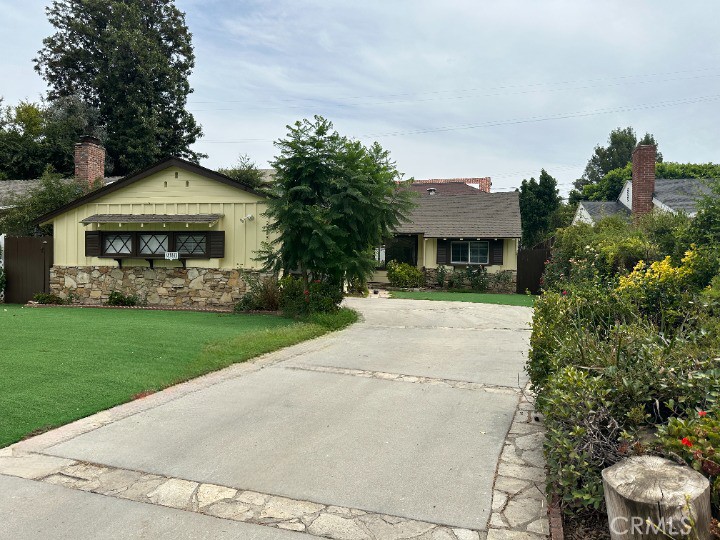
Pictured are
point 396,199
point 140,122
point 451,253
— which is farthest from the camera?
point 140,122

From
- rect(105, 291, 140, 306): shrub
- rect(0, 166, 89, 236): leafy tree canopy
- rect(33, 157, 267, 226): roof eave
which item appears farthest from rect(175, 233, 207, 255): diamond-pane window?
rect(0, 166, 89, 236): leafy tree canopy

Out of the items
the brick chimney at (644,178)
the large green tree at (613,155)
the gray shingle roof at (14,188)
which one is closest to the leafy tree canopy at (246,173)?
the gray shingle roof at (14,188)

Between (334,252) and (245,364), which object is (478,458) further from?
(334,252)

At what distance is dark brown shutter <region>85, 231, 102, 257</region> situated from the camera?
16062 millimetres

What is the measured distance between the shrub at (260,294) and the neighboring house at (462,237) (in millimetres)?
9240

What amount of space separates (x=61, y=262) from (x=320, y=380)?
43.1ft

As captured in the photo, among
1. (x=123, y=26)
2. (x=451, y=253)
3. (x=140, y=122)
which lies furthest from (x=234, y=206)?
(x=123, y=26)

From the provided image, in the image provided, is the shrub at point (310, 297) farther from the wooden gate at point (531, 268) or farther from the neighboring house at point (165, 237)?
the wooden gate at point (531, 268)

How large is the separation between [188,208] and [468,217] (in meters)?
13.9

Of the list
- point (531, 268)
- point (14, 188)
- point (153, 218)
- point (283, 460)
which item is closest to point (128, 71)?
point (14, 188)

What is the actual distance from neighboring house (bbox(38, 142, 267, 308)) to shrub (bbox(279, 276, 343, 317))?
2.15 m

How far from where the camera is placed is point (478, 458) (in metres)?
4.51

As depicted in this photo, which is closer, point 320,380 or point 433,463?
point 433,463

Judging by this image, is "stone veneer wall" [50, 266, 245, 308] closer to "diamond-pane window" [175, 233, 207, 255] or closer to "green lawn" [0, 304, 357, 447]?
"diamond-pane window" [175, 233, 207, 255]
